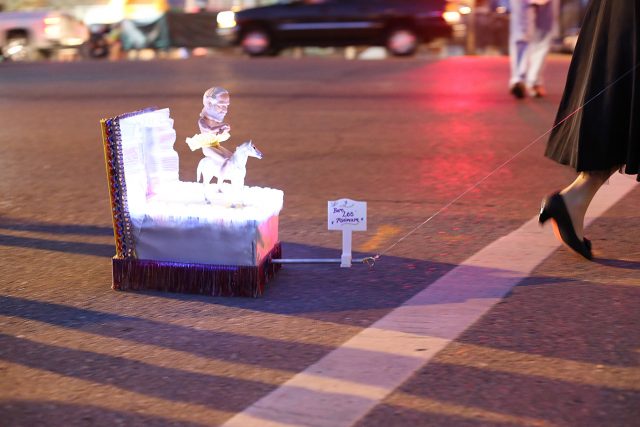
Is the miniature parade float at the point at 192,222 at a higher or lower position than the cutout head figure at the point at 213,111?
lower

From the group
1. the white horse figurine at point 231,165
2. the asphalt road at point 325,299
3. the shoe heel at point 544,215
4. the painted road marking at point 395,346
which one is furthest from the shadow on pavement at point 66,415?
the shoe heel at point 544,215

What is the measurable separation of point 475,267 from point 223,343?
64.6 inches

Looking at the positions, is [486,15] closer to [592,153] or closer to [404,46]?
[404,46]

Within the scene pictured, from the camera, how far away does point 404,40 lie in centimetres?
2147

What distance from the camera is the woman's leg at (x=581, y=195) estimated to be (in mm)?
5273

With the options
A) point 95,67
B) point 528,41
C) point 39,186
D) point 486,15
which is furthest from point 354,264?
point 486,15

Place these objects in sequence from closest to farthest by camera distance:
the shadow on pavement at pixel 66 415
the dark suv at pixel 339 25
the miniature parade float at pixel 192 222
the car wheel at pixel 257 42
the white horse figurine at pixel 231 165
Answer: the shadow on pavement at pixel 66 415
the miniature parade float at pixel 192 222
the white horse figurine at pixel 231 165
the dark suv at pixel 339 25
the car wheel at pixel 257 42

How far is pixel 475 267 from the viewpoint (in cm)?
526

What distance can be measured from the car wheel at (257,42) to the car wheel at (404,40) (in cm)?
265

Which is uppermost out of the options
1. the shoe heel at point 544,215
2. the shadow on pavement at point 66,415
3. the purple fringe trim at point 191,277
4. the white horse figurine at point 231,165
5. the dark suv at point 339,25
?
the dark suv at point 339,25

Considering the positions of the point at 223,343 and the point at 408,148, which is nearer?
the point at 223,343

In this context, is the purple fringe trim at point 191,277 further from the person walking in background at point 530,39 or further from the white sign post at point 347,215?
the person walking in background at point 530,39

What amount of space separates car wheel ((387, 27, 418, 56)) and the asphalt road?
35.7 ft

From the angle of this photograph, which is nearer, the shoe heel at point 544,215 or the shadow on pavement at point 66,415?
the shadow on pavement at point 66,415
